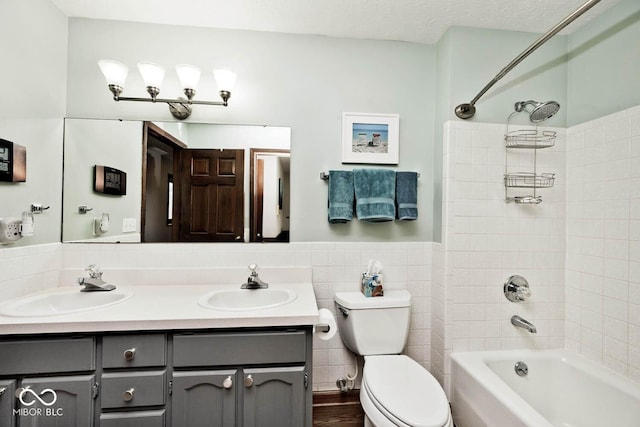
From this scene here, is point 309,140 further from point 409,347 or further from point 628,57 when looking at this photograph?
point 628,57

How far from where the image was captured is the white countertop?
1115 millimetres

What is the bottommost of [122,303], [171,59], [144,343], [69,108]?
[144,343]

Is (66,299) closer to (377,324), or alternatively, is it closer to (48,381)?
(48,381)

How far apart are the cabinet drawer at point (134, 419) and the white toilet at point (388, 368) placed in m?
0.85

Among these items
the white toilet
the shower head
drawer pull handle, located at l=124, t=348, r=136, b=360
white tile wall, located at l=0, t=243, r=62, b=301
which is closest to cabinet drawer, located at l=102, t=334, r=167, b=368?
drawer pull handle, located at l=124, t=348, r=136, b=360

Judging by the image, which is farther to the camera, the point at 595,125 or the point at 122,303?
the point at 595,125

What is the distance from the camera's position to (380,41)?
1841 millimetres

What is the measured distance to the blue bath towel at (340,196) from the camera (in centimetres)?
174

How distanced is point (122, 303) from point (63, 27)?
5.17 ft

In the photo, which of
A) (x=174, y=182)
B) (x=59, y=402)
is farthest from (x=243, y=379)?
(x=174, y=182)

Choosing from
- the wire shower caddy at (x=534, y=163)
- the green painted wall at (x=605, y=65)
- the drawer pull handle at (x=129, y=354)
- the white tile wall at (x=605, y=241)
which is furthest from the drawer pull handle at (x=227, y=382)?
the green painted wall at (x=605, y=65)

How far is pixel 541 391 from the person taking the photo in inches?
63.5

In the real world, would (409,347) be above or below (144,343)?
below

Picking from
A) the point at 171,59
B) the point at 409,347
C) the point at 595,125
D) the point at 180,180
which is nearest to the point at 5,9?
the point at 171,59
